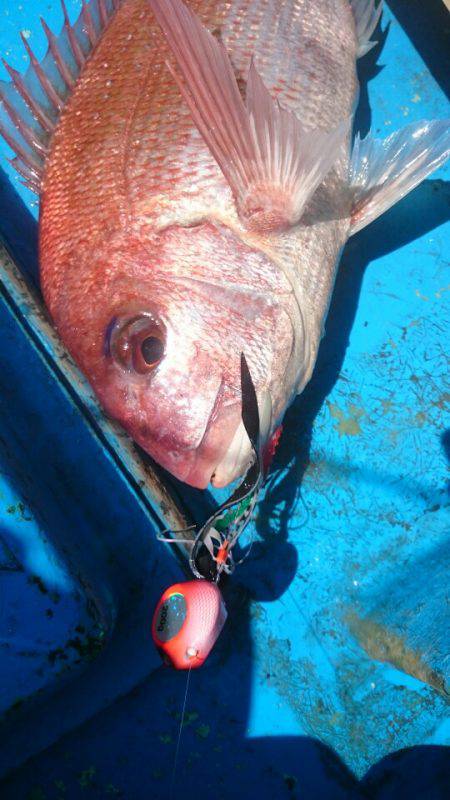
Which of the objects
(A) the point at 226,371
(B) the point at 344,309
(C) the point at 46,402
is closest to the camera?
(A) the point at 226,371

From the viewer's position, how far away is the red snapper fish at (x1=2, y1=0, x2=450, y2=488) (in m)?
1.33

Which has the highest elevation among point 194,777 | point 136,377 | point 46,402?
point 136,377

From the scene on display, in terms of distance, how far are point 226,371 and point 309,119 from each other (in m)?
0.88

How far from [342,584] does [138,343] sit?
1.22m

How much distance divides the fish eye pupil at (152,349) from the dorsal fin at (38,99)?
710mm

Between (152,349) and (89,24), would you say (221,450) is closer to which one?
(152,349)

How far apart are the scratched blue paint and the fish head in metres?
0.63

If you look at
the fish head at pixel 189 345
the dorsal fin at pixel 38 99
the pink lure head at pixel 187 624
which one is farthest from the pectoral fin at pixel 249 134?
the pink lure head at pixel 187 624

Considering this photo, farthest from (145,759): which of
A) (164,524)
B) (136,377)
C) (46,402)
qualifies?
(136,377)

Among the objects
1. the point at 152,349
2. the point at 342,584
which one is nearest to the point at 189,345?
the point at 152,349

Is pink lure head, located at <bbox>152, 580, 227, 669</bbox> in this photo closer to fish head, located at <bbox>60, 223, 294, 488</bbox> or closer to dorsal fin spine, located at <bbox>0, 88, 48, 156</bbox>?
fish head, located at <bbox>60, 223, 294, 488</bbox>

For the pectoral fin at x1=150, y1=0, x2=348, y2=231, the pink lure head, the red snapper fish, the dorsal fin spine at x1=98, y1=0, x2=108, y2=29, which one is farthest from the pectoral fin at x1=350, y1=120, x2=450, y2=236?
the pink lure head

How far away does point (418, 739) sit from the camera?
1.82m

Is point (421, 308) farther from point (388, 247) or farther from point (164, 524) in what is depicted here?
point (164, 524)
